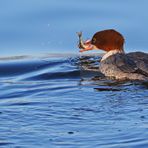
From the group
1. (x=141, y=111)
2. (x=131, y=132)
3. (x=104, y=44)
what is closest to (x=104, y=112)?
(x=141, y=111)

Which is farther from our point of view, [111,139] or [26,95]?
[26,95]

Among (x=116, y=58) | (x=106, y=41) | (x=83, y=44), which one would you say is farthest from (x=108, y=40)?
(x=116, y=58)

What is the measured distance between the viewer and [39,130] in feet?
25.9

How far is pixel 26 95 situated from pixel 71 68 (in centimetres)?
207

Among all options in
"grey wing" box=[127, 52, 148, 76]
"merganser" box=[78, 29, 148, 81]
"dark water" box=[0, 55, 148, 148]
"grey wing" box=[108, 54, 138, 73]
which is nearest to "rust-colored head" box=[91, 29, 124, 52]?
"merganser" box=[78, 29, 148, 81]

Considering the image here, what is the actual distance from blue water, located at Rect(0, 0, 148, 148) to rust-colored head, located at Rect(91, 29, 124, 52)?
0.70 feet

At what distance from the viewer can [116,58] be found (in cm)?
1170

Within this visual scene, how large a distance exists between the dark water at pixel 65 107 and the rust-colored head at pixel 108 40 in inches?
21.2

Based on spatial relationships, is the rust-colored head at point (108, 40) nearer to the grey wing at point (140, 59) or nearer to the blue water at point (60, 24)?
the blue water at point (60, 24)

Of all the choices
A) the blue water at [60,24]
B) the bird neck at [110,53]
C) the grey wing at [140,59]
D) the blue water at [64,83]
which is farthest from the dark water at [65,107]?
the grey wing at [140,59]

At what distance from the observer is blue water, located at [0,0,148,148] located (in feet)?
25.4

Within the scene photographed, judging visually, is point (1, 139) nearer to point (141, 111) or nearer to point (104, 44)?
point (141, 111)

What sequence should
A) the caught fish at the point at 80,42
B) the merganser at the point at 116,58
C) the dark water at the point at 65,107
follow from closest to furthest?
the dark water at the point at 65,107 < the merganser at the point at 116,58 < the caught fish at the point at 80,42

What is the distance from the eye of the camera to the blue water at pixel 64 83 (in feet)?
25.4
